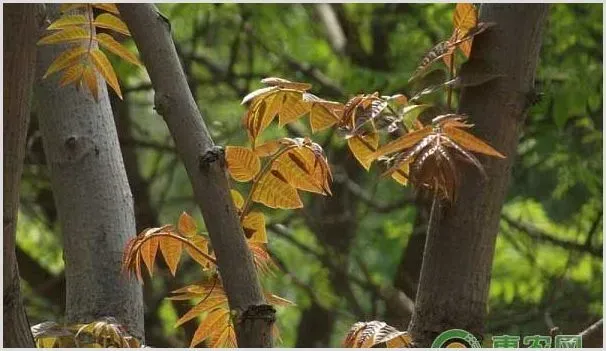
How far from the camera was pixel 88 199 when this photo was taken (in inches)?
40.8

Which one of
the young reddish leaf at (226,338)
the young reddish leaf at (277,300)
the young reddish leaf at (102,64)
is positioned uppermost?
the young reddish leaf at (102,64)

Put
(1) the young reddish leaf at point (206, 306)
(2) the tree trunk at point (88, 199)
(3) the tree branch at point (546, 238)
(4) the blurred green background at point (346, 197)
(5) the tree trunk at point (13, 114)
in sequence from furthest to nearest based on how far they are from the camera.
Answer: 1. (3) the tree branch at point (546, 238)
2. (4) the blurred green background at point (346, 197)
3. (2) the tree trunk at point (88, 199)
4. (1) the young reddish leaf at point (206, 306)
5. (5) the tree trunk at point (13, 114)

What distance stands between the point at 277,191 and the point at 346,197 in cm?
197

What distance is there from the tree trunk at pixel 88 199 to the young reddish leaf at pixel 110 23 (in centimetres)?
19

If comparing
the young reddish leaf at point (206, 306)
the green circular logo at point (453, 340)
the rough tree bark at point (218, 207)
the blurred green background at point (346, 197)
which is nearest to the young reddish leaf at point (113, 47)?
the rough tree bark at point (218, 207)

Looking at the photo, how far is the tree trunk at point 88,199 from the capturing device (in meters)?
1.02

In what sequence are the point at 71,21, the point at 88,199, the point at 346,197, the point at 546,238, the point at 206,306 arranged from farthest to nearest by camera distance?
the point at 346,197
the point at 546,238
the point at 88,199
the point at 206,306
the point at 71,21

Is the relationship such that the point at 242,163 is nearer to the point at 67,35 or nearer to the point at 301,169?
the point at 301,169

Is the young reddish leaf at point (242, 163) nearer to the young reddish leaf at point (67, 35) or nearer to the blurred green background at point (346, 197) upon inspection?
the young reddish leaf at point (67, 35)

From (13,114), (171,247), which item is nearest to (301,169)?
(171,247)

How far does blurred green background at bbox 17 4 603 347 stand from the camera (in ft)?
7.57

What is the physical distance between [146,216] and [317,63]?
664mm

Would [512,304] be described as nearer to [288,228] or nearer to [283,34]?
[288,228]

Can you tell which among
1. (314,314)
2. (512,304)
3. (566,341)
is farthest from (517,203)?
(566,341)
